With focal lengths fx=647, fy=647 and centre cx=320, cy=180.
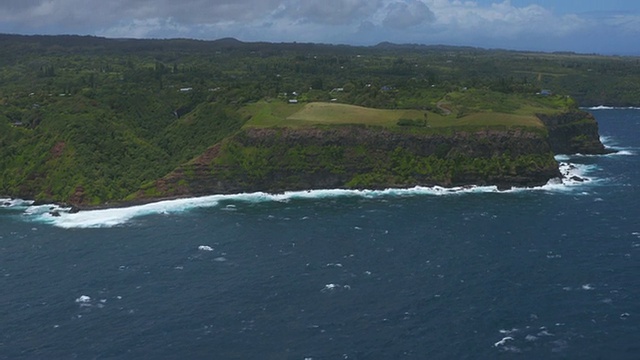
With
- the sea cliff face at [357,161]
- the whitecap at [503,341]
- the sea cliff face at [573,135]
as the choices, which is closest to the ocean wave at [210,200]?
the sea cliff face at [357,161]

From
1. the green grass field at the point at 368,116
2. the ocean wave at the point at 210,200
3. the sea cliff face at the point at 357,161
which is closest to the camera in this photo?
the ocean wave at the point at 210,200

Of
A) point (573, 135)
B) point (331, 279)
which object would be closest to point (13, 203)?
point (331, 279)

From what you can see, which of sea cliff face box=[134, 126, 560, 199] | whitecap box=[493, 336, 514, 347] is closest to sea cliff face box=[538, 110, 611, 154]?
sea cliff face box=[134, 126, 560, 199]

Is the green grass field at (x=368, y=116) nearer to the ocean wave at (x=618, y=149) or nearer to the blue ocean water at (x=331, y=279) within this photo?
the ocean wave at (x=618, y=149)

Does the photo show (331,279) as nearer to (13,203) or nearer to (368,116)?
(368,116)

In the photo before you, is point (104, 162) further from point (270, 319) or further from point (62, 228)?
point (270, 319)

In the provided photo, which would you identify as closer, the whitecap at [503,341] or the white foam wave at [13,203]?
the whitecap at [503,341]

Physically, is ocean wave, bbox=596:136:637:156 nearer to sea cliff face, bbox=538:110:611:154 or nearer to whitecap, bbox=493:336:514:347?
sea cliff face, bbox=538:110:611:154
